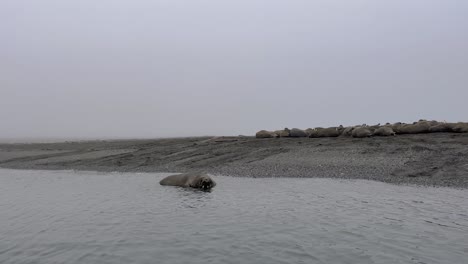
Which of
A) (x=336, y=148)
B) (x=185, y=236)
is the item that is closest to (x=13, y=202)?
(x=185, y=236)

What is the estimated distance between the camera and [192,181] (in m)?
→ 19.5

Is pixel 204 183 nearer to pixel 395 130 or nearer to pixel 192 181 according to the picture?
pixel 192 181

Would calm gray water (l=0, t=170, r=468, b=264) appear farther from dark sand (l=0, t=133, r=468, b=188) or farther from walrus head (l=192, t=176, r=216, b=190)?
dark sand (l=0, t=133, r=468, b=188)

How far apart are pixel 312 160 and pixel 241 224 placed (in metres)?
14.8

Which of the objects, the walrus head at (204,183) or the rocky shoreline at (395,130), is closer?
the walrus head at (204,183)

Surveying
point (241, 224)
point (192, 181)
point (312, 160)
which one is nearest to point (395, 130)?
point (312, 160)

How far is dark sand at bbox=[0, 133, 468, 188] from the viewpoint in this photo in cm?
2049

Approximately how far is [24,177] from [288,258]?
Result: 2172 cm

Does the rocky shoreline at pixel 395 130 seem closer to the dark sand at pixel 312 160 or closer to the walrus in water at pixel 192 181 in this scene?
the dark sand at pixel 312 160

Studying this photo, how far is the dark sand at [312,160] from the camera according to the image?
2049 centimetres

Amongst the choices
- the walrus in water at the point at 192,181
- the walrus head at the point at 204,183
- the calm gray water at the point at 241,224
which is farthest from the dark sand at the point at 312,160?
the walrus head at the point at 204,183

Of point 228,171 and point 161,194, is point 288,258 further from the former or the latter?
point 228,171

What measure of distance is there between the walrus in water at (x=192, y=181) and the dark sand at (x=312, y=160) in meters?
Answer: 3.86

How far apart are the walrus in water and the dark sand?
3860 millimetres
